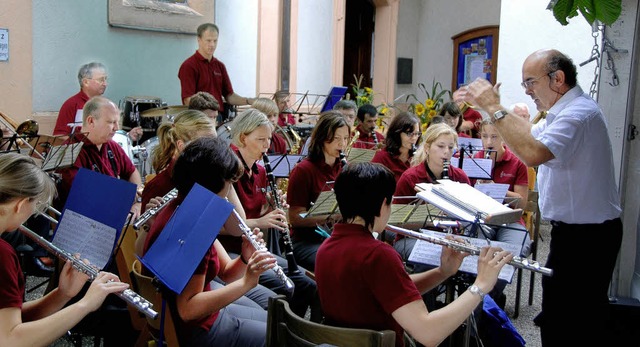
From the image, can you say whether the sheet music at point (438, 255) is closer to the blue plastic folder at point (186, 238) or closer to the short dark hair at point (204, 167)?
the short dark hair at point (204, 167)

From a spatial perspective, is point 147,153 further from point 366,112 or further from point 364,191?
point 364,191

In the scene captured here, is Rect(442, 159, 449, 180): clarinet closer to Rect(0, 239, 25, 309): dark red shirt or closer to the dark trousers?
the dark trousers

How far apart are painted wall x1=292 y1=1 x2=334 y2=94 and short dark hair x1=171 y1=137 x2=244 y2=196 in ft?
28.2

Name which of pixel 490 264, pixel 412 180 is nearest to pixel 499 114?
pixel 490 264

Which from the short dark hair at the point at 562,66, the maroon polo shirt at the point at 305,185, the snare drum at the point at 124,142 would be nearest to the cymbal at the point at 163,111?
the snare drum at the point at 124,142

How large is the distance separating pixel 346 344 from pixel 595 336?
176 centimetres

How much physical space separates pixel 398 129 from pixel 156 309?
3.11 metres

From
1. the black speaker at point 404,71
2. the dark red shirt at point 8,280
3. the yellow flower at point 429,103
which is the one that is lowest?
the dark red shirt at point 8,280

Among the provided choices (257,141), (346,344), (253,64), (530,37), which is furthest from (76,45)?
(346,344)

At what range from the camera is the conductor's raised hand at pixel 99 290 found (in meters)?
2.50

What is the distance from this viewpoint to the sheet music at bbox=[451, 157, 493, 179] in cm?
532

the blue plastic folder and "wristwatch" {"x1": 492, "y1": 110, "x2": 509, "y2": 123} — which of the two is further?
"wristwatch" {"x1": 492, "y1": 110, "x2": 509, "y2": 123}

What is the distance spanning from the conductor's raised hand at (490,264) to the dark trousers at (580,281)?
0.97 meters

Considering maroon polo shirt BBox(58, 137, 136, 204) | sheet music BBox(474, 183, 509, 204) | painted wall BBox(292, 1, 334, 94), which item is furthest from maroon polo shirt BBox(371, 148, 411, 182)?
painted wall BBox(292, 1, 334, 94)
